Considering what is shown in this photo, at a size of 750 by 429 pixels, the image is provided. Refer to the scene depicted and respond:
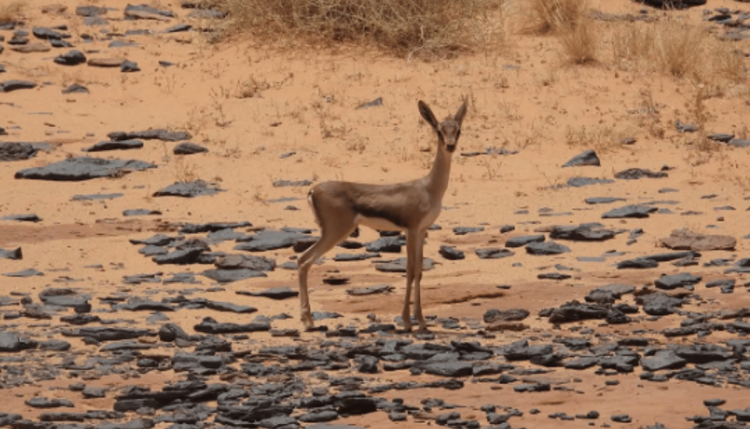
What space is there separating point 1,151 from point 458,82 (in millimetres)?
6752

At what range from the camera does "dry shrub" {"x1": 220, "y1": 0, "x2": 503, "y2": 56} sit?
2172 cm

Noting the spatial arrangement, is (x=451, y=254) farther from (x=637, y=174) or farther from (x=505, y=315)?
Result: (x=637, y=174)

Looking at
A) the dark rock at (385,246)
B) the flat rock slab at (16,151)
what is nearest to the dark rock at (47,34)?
the flat rock slab at (16,151)

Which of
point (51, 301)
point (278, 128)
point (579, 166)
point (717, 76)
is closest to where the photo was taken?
point (51, 301)

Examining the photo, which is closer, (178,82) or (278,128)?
(278,128)

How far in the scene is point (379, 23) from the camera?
21.6 metres

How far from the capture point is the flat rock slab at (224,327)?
10.4 metres

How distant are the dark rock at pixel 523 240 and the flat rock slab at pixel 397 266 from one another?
891 mm

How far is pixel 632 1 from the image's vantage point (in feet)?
85.1

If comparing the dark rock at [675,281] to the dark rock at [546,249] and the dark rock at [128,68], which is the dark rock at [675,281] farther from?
the dark rock at [128,68]

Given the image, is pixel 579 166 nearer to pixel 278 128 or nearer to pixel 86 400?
pixel 278 128

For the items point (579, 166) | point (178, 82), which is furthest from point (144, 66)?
point (579, 166)

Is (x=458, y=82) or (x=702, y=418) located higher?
(x=458, y=82)

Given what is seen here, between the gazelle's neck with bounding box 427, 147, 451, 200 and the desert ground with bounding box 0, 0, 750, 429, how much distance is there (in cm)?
103
